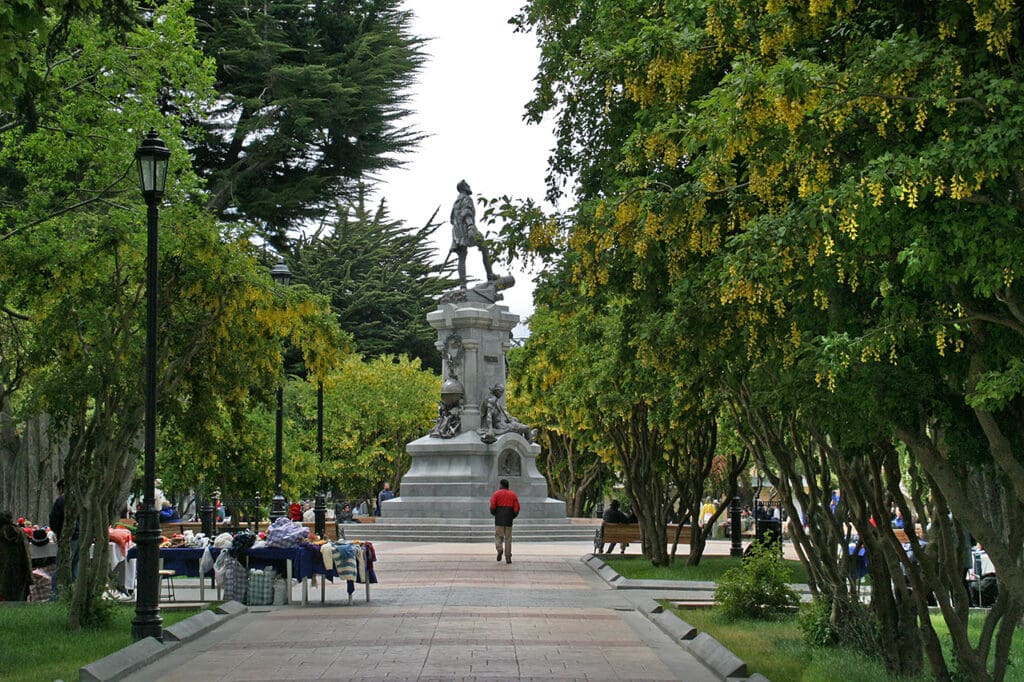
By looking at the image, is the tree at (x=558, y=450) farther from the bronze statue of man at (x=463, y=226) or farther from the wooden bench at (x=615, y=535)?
the wooden bench at (x=615, y=535)

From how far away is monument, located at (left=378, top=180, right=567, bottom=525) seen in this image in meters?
43.8

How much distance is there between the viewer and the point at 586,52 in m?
12.5

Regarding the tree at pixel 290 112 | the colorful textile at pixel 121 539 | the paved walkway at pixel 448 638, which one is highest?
the tree at pixel 290 112

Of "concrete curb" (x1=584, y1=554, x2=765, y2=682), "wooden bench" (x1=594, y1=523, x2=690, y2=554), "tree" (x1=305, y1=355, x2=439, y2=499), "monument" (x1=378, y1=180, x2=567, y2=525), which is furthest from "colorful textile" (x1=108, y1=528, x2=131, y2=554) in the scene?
"tree" (x1=305, y1=355, x2=439, y2=499)

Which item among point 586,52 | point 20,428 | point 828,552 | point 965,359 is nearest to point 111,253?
point 586,52

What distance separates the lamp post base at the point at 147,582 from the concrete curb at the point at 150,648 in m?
0.25

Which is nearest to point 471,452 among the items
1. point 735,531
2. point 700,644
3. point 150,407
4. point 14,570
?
point 735,531

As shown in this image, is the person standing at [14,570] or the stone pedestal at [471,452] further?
the stone pedestal at [471,452]

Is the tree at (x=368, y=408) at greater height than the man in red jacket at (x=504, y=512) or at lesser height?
greater

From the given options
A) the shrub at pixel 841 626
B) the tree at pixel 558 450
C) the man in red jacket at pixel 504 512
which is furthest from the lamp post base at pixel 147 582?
the tree at pixel 558 450

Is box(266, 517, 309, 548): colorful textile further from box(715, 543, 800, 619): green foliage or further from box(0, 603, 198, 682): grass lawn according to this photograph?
box(715, 543, 800, 619): green foliage

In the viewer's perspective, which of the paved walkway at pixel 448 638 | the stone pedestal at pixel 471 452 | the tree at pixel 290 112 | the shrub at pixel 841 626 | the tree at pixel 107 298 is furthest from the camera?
the stone pedestal at pixel 471 452

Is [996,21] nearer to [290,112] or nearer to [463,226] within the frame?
[290,112]

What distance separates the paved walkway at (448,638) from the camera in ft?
40.4
